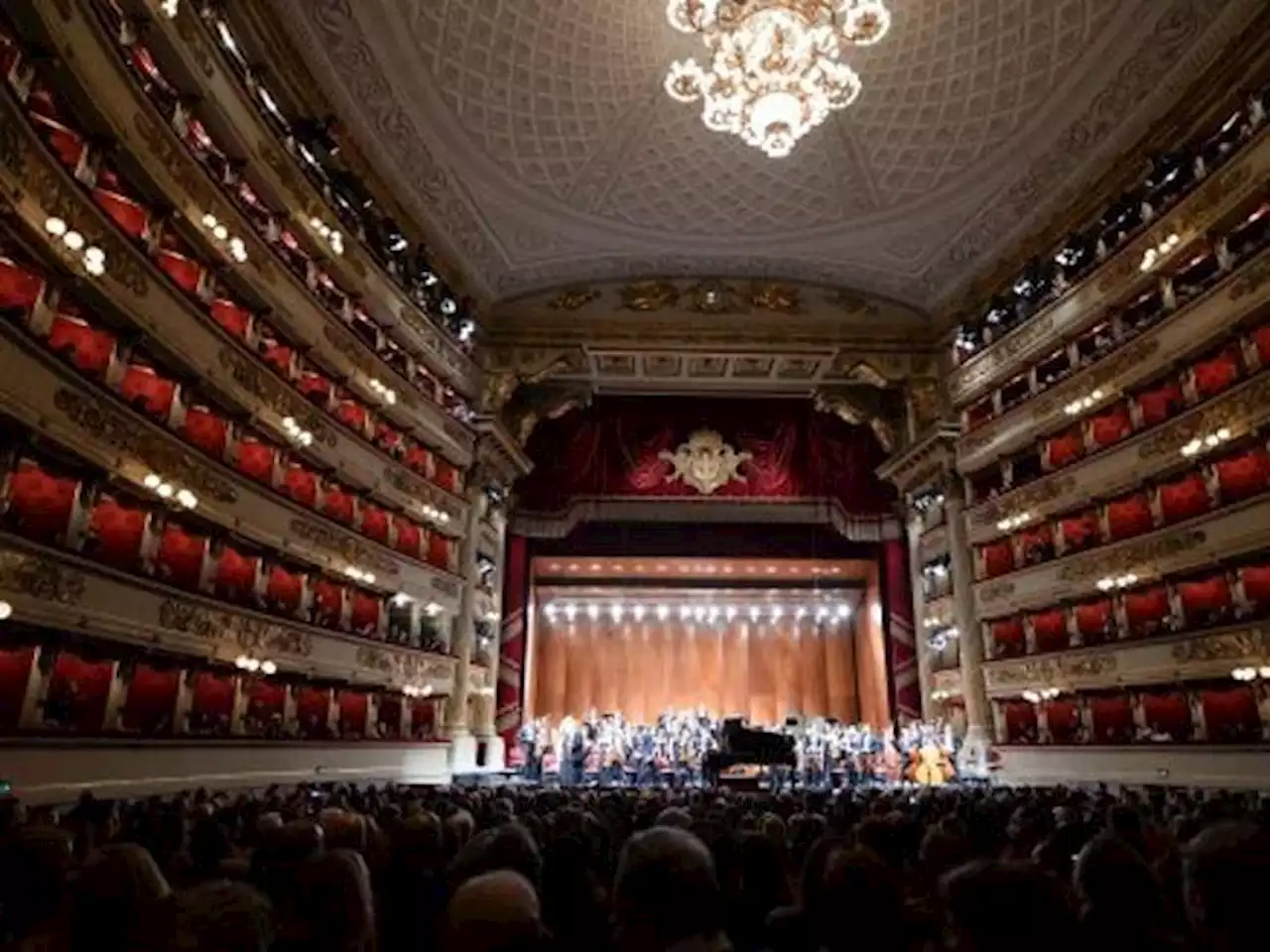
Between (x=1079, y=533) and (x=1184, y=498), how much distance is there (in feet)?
8.42

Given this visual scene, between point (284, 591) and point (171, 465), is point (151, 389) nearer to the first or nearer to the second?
point (171, 465)

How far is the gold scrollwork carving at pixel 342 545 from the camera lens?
1431 centimetres

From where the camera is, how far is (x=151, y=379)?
1153cm

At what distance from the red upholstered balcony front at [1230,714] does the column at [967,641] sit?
532cm

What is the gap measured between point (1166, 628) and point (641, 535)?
1454 cm

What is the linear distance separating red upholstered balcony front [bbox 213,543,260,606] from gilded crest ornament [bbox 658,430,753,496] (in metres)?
13.3

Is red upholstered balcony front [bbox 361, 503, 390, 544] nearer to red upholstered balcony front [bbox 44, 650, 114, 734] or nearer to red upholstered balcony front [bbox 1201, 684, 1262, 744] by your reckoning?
red upholstered balcony front [bbox 44, 650, 114, 734]

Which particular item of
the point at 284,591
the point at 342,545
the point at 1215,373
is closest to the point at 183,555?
the point at 284,591

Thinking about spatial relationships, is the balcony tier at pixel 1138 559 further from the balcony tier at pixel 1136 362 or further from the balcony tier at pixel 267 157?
the balcony tier at pixel 267 157

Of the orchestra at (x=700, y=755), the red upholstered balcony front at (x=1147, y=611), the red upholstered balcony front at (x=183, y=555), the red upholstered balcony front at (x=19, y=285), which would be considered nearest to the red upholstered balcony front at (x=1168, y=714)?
the red upholstered balcony front at (x=1147, y=611)

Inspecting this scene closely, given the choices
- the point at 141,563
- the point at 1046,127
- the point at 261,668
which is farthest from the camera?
the point at 1046,127

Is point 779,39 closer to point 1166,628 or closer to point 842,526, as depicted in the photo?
point 1166,628

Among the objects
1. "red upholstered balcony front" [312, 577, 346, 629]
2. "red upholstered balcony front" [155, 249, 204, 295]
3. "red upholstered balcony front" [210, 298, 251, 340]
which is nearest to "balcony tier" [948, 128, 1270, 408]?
"red upholstered balcony front" [312, 577, 346, 629]

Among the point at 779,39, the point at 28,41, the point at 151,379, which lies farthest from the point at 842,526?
the point at 28,41
